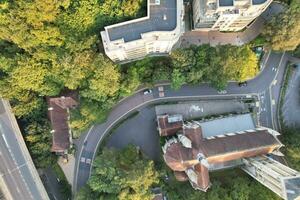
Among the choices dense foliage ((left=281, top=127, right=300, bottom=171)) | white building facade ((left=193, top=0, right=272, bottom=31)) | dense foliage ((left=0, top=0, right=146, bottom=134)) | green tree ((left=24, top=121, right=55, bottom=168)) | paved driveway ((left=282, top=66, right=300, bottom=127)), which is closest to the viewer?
white building facade ((left=193, top=0, right=272, bottom=31))

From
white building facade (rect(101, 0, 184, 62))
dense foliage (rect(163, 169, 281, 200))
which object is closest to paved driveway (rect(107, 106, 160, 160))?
dense foliage (rect(163, 169, 281, 200))

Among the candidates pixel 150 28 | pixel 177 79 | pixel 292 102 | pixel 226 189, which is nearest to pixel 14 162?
pixel 177 79

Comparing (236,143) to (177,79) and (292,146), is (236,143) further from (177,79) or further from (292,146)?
(177,79)

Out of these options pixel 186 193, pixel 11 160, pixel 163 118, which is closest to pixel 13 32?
pixel 11 160

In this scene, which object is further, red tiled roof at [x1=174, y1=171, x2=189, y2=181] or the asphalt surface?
the asphalt surface

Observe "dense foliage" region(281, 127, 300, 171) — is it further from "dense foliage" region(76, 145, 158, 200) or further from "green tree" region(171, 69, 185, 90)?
"dense foliage" region(76, 145, 158, 200)

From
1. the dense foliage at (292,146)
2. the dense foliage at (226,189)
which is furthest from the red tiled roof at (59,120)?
the dense foliage at (292,146)

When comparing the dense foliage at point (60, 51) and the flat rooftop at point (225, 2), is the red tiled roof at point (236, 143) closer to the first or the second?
the dense foliage at point (60, 51)

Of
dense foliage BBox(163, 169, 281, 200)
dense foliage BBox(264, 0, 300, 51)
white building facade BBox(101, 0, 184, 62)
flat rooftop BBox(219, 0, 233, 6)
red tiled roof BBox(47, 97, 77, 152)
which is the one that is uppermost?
flat rooftop BBox(219, 0, 233, 6)
